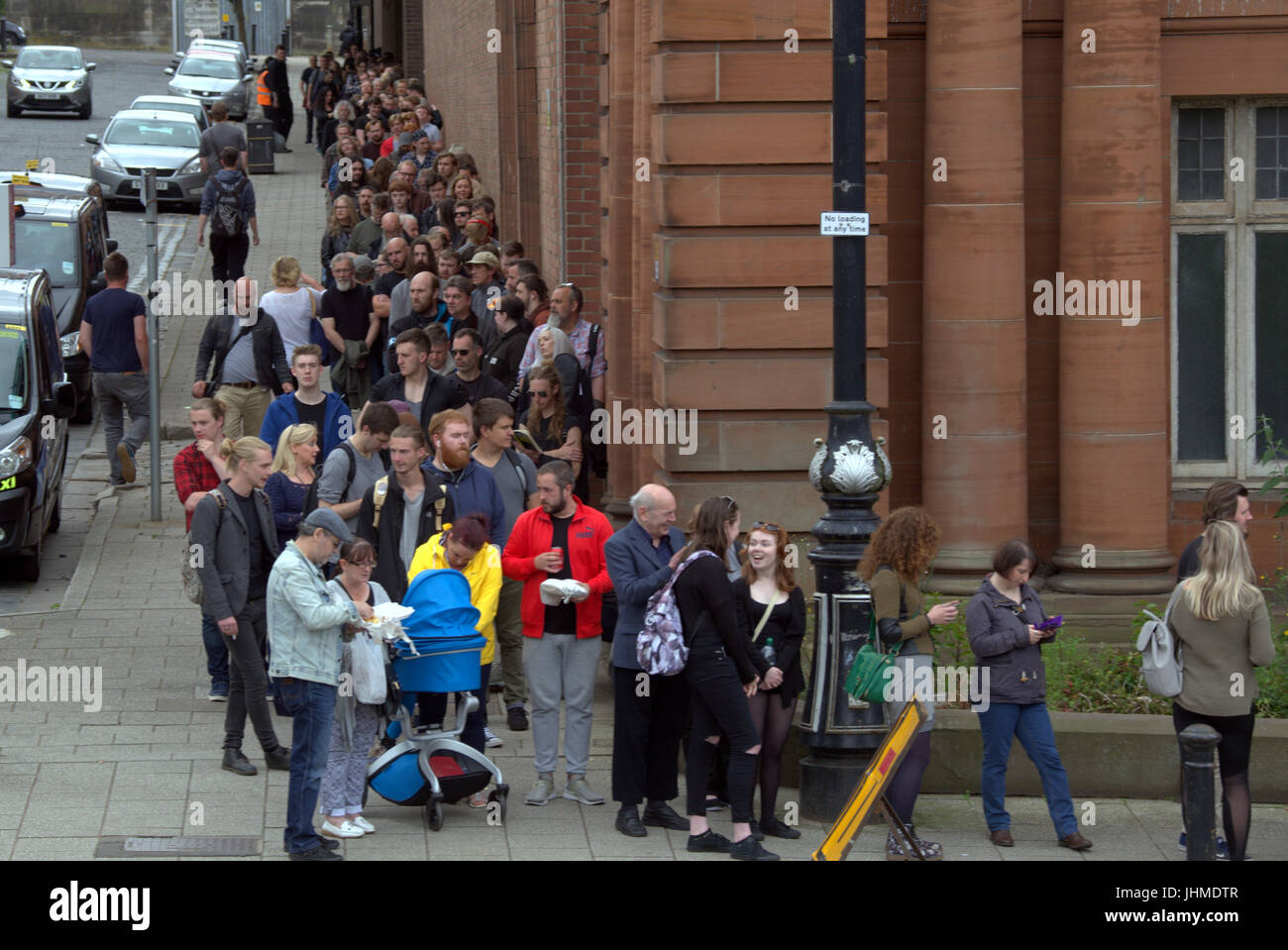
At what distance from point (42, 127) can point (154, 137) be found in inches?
569

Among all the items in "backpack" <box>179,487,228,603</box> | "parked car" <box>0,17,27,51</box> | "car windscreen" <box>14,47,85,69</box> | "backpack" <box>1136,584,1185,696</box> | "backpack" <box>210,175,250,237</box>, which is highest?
"parked car" <box>0,17,27,51</box>

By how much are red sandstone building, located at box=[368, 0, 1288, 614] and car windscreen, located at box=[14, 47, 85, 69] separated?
41266mm

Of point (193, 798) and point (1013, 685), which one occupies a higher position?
point (1013, 685)

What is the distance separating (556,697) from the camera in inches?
378

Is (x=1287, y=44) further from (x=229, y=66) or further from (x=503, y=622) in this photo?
(x=229, y=66)

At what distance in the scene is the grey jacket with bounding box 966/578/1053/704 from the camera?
8.73 m

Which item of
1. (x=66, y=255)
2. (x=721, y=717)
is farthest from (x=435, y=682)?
(x=66, y=255)

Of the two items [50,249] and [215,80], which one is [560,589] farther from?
[215,80]

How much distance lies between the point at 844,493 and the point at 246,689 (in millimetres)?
3238

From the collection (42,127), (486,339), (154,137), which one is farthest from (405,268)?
(42,127)

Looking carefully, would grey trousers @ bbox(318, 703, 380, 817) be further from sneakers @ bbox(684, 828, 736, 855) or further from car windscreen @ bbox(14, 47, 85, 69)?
car windscreen @ bbox(14, 47, 85, 69)

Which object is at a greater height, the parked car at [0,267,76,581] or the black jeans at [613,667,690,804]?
the parked car at [0,267,76,581]

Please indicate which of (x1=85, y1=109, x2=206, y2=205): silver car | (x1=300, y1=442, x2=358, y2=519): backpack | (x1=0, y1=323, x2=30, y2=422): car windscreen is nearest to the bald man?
(x1=300, y1=442, x2=358, y2=519): backpack

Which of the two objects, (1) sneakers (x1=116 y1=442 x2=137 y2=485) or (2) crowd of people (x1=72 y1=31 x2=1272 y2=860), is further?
(1) sneakers (x1=116 y1=442 x2=137 y2=485)
